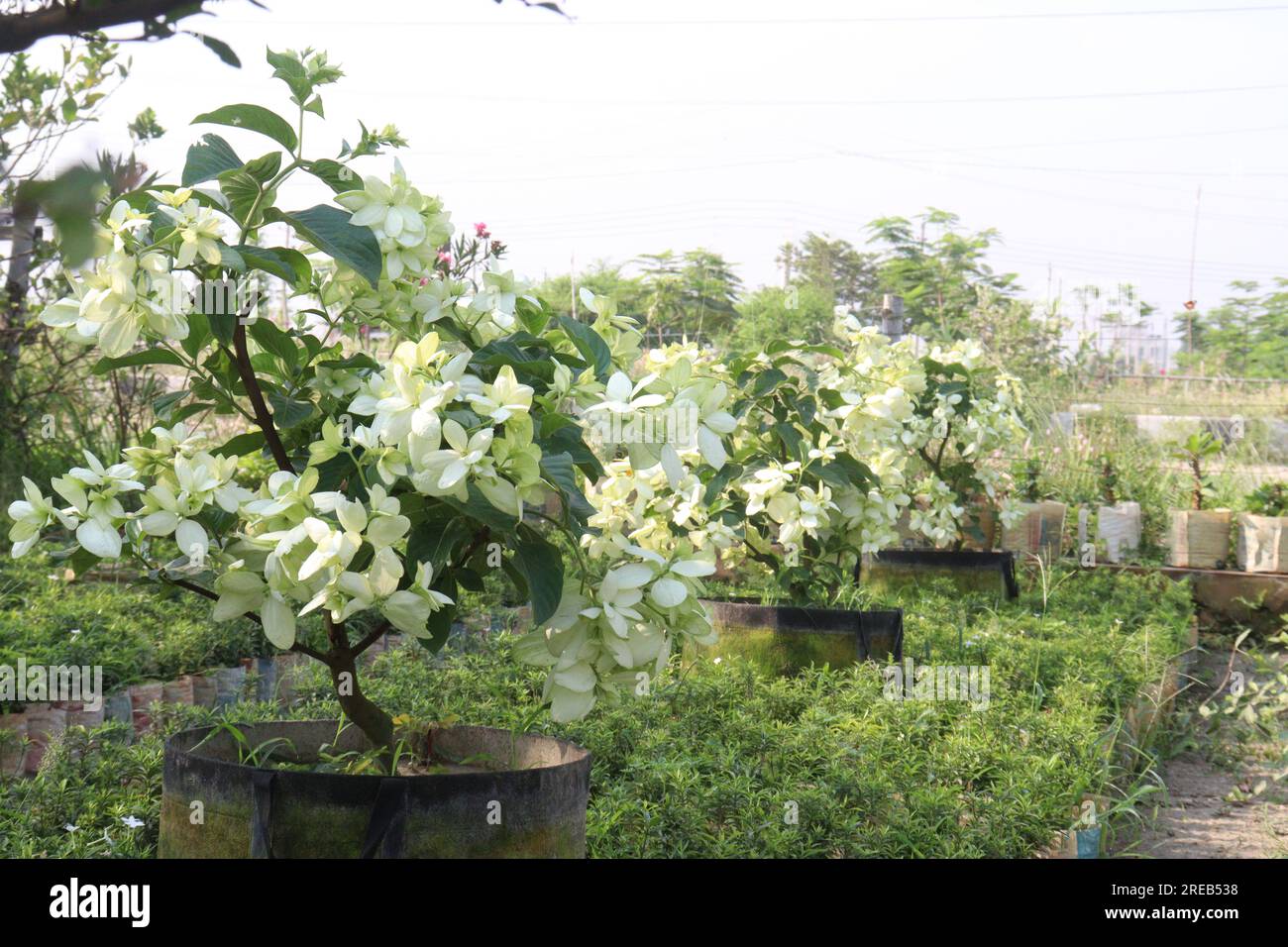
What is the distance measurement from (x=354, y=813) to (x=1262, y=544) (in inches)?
227

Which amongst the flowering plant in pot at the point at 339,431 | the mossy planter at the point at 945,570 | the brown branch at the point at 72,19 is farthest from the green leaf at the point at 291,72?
the mossy planter at the point at 945,570

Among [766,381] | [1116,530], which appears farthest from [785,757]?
[1116,530]

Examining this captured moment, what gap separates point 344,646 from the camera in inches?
73.0

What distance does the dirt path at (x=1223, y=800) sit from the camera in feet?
10.3

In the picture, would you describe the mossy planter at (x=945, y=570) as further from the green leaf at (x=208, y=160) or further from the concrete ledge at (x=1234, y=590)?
the green leaf at (x=208, y=160)

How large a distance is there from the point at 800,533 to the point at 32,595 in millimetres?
2531

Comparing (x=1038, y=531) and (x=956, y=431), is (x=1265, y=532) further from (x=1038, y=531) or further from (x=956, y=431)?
(x=956, y=431)

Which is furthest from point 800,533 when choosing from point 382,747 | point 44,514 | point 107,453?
point 107,453

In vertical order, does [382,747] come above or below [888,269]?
below

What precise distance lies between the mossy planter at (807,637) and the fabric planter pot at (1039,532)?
2809 mm

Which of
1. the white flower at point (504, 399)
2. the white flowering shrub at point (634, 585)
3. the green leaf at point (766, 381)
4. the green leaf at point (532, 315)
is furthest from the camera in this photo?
the green leaf at point (766, 381)

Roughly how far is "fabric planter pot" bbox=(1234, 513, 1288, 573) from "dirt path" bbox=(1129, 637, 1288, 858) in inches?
63.9

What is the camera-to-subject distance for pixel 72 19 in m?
0.48

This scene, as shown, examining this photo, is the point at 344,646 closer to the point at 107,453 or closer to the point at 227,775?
the point at 227,775
